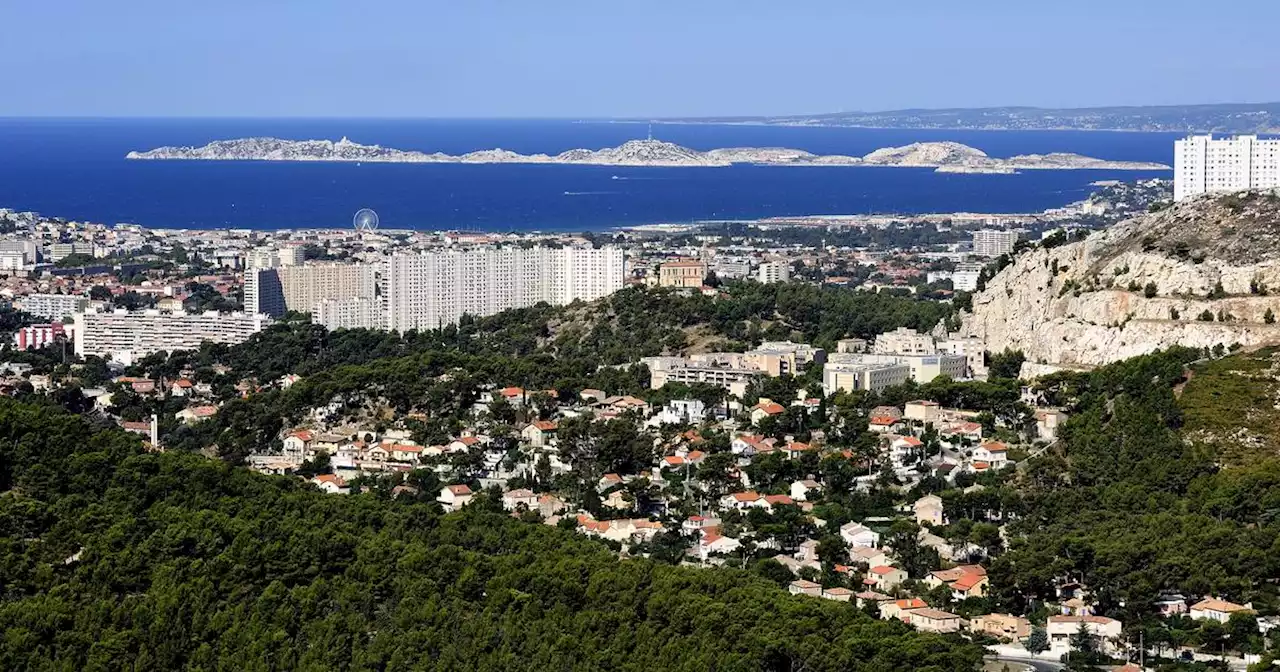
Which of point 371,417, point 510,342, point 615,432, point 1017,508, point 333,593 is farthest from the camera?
point 510,342

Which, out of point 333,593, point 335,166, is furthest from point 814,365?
point 335,166

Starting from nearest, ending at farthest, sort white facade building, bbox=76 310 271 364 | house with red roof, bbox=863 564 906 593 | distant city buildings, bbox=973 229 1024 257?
1. house with red roof, bbox=863 564 906 593
2. white facade building, bbox=76 310 271 364
3. distant city buildings, bbox=973 229 1024 257

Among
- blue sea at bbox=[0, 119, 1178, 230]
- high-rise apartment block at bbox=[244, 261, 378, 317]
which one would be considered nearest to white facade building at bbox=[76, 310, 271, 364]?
high-rise apartment block at bbox=[244, 261, 378, 317]

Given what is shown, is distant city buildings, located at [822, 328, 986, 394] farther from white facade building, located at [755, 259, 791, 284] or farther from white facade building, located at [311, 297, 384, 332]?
white facade building, located at [755, 259, 791, 284]

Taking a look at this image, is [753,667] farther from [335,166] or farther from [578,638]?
[335,166]

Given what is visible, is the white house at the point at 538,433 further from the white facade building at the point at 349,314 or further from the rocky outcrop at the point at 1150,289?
the white facade building at the point at 349,314

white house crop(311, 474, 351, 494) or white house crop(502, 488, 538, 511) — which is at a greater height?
white house crop(311, 474, 351, 494)

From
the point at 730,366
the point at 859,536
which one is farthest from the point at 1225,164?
the point at 859,536
